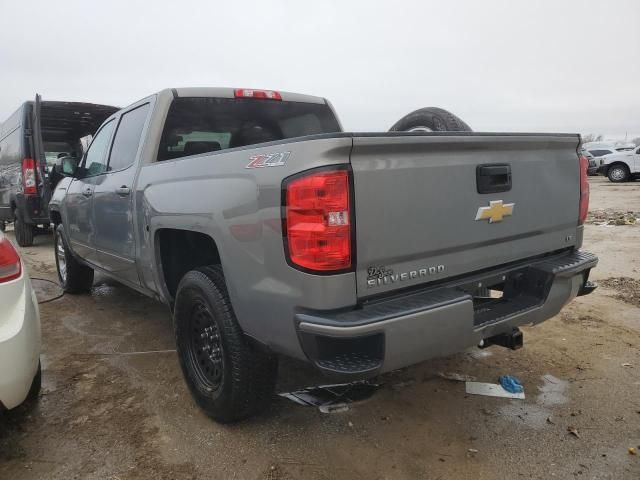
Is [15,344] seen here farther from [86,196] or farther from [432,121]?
[432,121]

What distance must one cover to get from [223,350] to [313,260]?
32.9 inches

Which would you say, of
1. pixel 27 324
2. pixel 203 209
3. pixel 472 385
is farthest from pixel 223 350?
pixel 472 385

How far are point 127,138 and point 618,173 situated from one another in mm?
21994

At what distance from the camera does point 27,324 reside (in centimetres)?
225

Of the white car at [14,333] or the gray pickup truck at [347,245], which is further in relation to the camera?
the white car at [14,333]

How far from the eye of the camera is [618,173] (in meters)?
20.4

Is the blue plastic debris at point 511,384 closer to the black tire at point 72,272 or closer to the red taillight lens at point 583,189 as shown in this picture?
the red taillight lens at point 583,189

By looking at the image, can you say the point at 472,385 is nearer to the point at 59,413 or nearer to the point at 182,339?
the point at 182,339

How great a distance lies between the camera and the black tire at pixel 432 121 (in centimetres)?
331

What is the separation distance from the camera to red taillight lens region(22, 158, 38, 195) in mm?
8133

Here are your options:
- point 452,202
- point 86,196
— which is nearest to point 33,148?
point 86,196

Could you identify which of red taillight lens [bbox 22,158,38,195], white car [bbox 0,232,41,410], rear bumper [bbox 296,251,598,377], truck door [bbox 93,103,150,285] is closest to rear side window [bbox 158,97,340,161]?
truck door [bbox 93,103,150,285]

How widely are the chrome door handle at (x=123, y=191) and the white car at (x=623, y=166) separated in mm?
21973

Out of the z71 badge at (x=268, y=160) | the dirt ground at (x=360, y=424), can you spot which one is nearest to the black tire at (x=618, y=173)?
the dirt ground at (x=360, y=424)
